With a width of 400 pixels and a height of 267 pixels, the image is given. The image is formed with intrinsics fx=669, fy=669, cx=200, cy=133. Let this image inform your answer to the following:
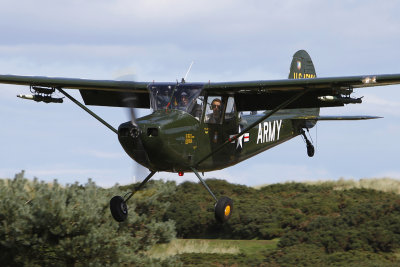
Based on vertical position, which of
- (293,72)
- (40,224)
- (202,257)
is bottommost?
(202,257)

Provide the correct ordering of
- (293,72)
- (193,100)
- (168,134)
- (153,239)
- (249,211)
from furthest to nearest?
(249,211)
(153,239)
(293,72)
(193,100)
(168,134)

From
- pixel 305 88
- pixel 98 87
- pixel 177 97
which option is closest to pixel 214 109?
pixel 177 97

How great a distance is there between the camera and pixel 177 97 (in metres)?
14.6

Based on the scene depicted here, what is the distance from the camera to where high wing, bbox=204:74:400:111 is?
566 inches

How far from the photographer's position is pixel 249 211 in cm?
4041

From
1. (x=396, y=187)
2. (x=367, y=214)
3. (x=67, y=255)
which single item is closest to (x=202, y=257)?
(x=67, y=255)

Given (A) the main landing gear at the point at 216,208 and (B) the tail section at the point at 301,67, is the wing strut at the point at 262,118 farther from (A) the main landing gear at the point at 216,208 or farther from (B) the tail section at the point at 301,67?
(B) the tail section at the point at 301,67

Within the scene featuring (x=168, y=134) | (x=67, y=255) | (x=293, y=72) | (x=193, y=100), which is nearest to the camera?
(x=168, y=134)

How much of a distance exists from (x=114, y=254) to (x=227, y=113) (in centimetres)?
1527

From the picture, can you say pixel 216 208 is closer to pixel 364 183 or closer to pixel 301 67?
pixel 301 67

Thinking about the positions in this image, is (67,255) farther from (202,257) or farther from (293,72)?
(293,72)

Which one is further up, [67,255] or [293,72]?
[293,72]

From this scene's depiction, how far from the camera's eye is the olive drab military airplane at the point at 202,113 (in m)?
13.7

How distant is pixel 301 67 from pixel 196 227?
61.7 ft
